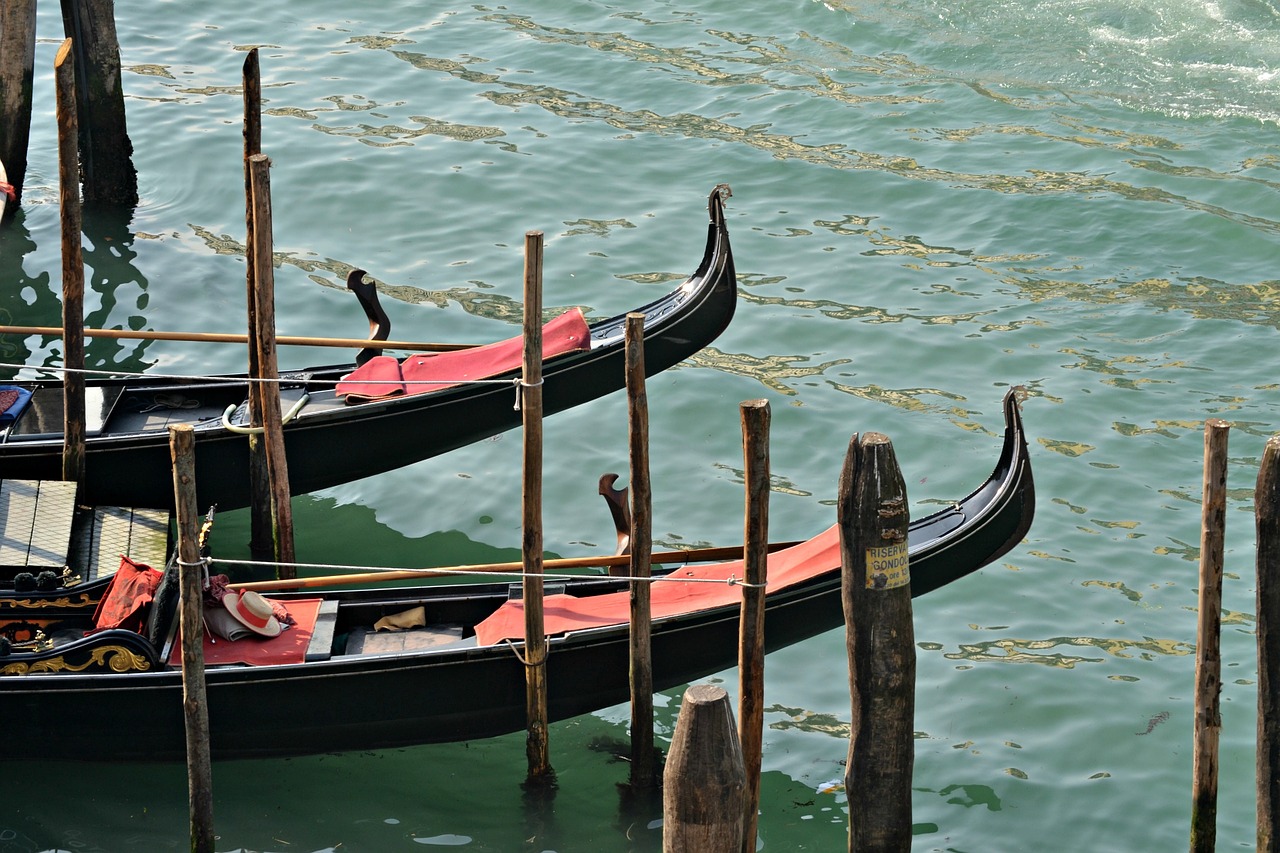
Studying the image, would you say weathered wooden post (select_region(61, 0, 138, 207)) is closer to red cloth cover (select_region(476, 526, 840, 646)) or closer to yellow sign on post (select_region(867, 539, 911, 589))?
red cloth cover (select_region(476, 526, 840, 646))

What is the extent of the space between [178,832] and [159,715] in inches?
15.9

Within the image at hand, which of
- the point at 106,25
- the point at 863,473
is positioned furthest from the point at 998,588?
the point at 106,25

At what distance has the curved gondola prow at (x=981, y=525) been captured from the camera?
16.3 ft

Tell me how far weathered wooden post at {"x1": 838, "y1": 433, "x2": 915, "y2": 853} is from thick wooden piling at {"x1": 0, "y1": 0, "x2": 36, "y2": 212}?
249 inches

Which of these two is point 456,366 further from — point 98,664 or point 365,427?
point 98,664

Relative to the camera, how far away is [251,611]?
5.13 m

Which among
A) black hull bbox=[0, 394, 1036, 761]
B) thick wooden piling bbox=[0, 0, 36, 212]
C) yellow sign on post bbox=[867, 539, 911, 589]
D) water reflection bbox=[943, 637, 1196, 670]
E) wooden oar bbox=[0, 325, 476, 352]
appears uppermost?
thick wooden piling bbox=[0, 0, 36, 212]

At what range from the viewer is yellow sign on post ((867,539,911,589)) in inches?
143

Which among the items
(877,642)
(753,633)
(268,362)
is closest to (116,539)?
(268,362)

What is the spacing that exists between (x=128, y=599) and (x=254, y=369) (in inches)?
41.9

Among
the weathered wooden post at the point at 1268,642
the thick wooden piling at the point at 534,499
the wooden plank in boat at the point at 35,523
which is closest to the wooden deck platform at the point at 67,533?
the wooden plank in boat at the point at 35,523

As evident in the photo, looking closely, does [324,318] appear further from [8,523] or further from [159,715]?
[159,715]

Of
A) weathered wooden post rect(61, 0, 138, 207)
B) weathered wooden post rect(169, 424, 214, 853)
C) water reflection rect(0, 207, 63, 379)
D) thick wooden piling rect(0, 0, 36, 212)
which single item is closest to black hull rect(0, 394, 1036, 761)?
weathered wooden post rect(169, 424, 214, 853)

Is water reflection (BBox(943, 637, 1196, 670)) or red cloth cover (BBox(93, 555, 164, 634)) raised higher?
red cloth cover (BBox(93, 555, 164, 634))
